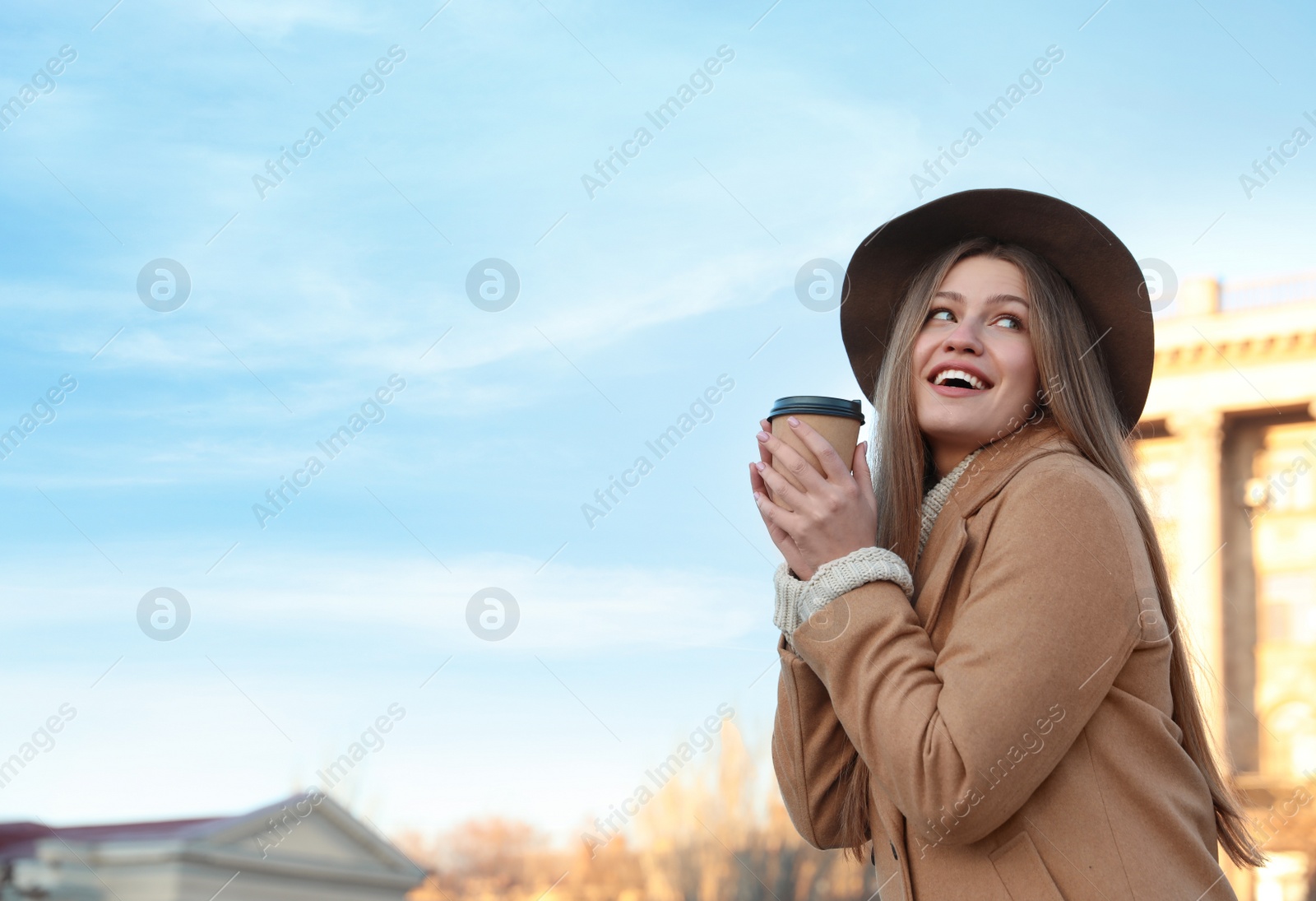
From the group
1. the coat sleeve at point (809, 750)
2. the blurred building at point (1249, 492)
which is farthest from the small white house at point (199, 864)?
the blurred building at point (1249, 492)

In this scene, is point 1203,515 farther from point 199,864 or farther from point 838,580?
point 838,580

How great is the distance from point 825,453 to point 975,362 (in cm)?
40

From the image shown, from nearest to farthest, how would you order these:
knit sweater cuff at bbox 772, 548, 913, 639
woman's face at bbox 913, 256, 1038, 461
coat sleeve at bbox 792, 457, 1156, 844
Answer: coat sleeve at bbox 792, 457, 1156, 844 < knit sweater cuff at bbox 772, 548, 913, 639 < woman's face at bbox 913, 256, 1038, 461

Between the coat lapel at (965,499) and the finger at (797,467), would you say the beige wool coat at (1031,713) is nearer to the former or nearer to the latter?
Result: the coat lapel at (965,499)

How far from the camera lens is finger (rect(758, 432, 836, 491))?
2270 millimetres

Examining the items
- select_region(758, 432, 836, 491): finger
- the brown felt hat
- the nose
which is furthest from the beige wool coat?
the brown felt hat

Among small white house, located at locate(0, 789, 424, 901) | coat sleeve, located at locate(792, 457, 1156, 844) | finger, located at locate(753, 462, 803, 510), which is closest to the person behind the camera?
coat sleeve, located at locate(792, 457, 1156, 844)

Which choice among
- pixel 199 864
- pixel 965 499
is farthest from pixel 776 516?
pixel 199 864

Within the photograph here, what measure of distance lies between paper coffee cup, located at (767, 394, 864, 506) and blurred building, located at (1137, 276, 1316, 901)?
30207 mm

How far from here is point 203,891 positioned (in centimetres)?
1020

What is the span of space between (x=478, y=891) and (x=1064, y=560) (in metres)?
21.2

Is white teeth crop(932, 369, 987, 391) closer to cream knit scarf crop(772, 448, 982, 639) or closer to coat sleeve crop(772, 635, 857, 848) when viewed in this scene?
cream knit scarf crop(772, 448, 982, 639)

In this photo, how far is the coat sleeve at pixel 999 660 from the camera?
196 cm

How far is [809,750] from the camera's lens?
240cm
